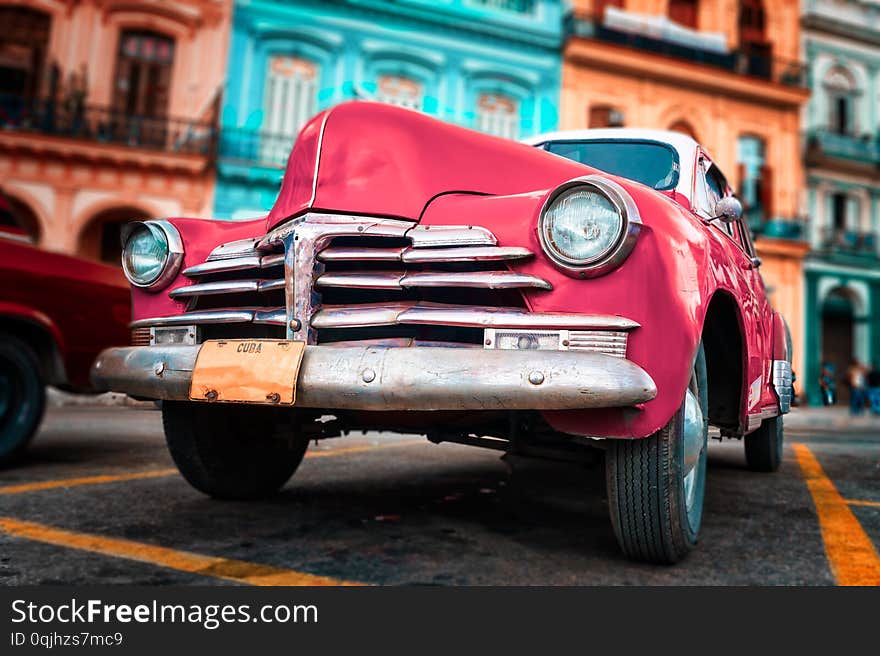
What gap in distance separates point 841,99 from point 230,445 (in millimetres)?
21946

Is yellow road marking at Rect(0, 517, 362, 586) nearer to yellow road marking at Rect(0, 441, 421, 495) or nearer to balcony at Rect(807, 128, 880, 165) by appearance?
yellow road marking at Rect(0, 441, 421, 495)

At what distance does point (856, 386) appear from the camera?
1536cm

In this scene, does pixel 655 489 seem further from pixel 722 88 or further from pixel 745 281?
pixel 722 88

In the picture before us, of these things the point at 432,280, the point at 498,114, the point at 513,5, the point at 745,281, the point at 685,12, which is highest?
the point at 685,12

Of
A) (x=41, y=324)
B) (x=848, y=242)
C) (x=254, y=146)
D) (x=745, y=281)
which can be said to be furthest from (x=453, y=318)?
(x=848, y=242)

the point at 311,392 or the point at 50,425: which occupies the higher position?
the point at 311,392

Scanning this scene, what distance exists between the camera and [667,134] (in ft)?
10.7

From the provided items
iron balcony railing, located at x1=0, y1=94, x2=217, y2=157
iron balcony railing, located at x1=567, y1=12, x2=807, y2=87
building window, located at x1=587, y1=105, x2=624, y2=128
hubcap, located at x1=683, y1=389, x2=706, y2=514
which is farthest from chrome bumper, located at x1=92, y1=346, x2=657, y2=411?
iron balcony railing, located at x1=567, y1=12, x2=807, y2=87

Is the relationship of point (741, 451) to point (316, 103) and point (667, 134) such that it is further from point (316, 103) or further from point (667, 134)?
point (316, 103)

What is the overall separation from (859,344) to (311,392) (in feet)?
69.3

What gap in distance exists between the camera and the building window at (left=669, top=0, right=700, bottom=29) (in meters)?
18.1

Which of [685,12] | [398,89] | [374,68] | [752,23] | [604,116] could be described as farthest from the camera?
[752,23]

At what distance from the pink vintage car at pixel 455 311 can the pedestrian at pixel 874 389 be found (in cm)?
984

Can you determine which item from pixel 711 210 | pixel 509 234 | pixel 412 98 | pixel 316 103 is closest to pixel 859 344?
pixel 412 98
